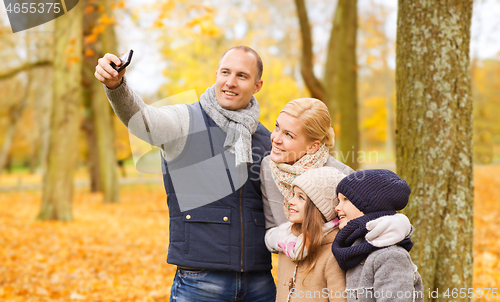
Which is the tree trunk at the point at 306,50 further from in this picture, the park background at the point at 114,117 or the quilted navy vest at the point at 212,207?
the quilted navy vest at the point at 212,207

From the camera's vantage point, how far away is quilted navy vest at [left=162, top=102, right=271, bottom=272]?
2.13 metres

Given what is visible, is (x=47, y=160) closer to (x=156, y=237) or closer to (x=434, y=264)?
(x=156, y=237)

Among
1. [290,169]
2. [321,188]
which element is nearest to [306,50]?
[290,169]

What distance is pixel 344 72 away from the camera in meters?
7.15

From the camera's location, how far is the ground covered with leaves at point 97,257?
4.79 meters

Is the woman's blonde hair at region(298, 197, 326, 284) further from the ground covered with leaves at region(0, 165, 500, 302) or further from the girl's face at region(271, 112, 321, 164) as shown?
the ground covered with leaves at region(0, 165, 500, 302)

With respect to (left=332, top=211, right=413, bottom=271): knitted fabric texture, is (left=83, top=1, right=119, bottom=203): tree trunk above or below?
above

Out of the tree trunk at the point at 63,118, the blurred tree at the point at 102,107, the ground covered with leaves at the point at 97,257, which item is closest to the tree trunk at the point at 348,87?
the ground covered with leaves at the point at 97,257

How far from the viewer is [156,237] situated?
27.0 feet

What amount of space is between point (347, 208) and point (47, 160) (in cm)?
915

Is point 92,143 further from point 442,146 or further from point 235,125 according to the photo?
point 442,146

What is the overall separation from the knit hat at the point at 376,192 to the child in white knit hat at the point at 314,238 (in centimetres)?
14

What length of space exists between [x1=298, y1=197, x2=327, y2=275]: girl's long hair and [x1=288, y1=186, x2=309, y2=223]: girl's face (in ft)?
0.06

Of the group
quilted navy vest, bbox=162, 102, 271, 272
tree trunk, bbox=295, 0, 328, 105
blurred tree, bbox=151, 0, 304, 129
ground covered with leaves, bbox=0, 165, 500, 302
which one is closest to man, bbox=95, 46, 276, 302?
quilted navy vest, bbox=162, 102, 271, 272
